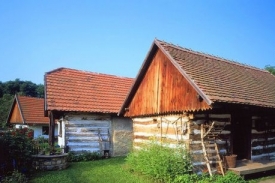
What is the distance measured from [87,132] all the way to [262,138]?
1011 cm

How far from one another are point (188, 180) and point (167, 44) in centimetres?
671

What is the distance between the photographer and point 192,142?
982cm

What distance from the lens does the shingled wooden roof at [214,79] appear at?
951 cm

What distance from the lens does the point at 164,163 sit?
907 centimetres

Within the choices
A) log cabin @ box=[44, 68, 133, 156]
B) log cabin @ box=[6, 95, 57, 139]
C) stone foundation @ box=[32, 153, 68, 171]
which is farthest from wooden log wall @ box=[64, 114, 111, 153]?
log cabin @ box=[6, 95, 57, 139]

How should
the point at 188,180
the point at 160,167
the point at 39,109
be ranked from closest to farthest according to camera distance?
the point at 188,180
the point at 160,167
the point at 39,109

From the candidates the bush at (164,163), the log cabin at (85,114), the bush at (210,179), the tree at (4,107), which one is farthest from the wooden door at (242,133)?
the tree at (4,107)

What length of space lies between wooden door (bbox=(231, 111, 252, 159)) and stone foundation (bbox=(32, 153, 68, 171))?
8.30 metres

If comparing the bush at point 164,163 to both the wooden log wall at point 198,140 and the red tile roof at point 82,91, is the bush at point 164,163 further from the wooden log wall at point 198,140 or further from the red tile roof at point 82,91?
the red tile roof at point 82,91

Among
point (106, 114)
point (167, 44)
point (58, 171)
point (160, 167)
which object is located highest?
point (167, 44)

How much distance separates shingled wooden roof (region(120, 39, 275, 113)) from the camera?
9508 mm

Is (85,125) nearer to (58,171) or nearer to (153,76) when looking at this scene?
(58,171)

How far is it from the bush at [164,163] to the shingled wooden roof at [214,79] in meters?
A: 2.45

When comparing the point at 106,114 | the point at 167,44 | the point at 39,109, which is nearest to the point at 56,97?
the point at 106,114
